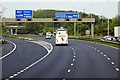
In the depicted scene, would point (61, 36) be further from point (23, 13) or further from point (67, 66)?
point (67, 66)

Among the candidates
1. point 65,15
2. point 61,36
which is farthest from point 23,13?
point 61,36

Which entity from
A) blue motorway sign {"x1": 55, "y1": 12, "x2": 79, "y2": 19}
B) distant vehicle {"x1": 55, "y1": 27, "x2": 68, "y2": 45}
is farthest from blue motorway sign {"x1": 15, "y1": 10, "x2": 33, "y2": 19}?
distant vehicle {"x1": 55, "y1": 27, "x2": 68, "y2": 45}

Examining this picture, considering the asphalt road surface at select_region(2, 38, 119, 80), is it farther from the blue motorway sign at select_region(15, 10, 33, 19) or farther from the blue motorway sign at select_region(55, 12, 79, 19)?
the blue motorway sign at select_region(55, 12, 79, 19)

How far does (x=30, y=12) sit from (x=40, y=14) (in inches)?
4662

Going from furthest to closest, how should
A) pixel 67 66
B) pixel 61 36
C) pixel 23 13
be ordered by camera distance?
1. pixel 23 13
2. pixel 61 36
3. pixel 67 66

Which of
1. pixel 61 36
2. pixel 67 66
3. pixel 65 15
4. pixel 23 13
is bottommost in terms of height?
pixel 67 66

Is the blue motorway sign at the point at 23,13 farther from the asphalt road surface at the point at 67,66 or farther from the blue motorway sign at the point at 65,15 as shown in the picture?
the asphalt road surface at the point at 67,66

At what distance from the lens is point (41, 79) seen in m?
18.0

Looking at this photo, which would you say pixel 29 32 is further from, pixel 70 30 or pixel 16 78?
pixel 16 78

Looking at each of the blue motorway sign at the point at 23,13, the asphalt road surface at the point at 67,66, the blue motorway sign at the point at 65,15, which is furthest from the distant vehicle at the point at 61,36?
the asphalt road surface at the point at 67,66

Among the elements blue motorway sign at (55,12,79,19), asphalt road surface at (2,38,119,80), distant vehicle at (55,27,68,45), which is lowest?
asphalt road surface at (2,38,119,80)

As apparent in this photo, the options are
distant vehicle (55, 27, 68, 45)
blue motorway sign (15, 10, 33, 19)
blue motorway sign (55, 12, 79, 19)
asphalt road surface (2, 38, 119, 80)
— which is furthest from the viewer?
blue motorway sign (55, 12, 79, 19)

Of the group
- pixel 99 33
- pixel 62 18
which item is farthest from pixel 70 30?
pixel 62 18

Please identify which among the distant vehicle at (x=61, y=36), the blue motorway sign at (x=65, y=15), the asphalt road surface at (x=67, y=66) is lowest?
the asphalt road surface at (x=67, y=66)
